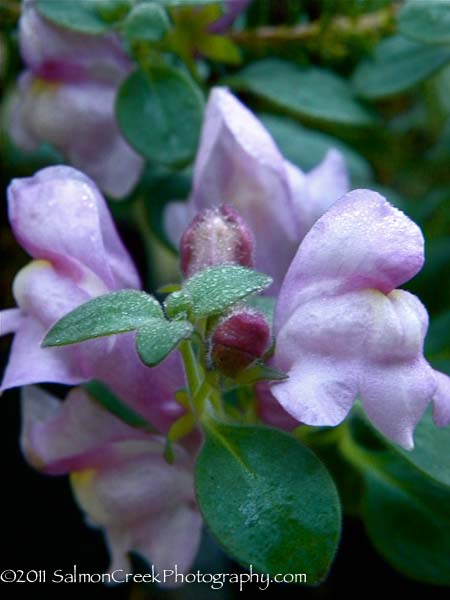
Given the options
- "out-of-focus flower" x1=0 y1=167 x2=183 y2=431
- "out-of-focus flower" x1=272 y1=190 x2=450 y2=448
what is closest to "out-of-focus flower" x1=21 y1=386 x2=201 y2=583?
"out-of-focus flower" x1=0 y1=167 x2=183 y2=431

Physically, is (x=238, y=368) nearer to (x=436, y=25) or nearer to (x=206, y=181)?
(x=206, y=181)

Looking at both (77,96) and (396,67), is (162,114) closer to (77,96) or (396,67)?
(77,96)

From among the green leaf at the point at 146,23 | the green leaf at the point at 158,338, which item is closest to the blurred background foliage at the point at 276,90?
the green leaf at the point at 146,23

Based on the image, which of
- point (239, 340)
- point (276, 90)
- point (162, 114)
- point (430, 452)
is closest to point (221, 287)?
point (239, 340)

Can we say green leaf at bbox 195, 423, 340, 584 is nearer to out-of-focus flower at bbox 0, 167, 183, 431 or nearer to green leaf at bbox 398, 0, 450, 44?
out-of-focus flower at bbox 0, 167, 183, 431

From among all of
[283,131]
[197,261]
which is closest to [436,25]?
[283,131]

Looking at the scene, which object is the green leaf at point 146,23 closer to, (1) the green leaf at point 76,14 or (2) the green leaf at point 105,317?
(1) the green leaf at point 76,14

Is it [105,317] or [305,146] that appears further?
[305,146]
